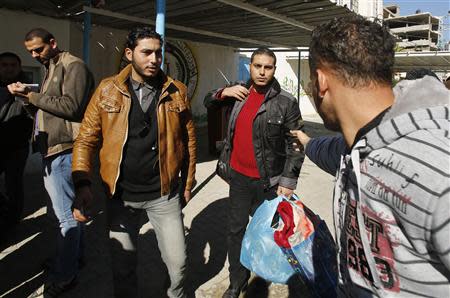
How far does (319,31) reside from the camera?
1.18 m

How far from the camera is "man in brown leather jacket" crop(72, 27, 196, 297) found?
7.63 feet

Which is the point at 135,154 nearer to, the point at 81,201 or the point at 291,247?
the point at 81,201

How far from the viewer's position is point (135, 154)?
238 cm

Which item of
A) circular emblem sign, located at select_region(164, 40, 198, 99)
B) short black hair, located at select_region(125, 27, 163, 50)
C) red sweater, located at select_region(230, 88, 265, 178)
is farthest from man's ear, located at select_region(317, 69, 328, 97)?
circular emblem sign, located at select_region(164, 40, 198, 99)

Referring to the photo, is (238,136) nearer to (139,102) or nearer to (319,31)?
(139,102)

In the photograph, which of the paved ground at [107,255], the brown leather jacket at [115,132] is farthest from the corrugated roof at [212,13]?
the brown leather jacket at [115,132]

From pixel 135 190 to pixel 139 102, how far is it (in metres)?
0.60

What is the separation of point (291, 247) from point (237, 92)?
1429mm

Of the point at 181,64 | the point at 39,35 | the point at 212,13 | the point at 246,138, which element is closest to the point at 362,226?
the point at 246,138

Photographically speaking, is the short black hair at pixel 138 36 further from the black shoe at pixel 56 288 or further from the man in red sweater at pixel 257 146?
the black shoe at pixel 56 288

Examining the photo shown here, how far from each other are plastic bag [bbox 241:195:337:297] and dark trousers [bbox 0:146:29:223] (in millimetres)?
2969

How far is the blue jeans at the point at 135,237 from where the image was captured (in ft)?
8.04

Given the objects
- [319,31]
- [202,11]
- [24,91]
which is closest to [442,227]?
[319,31]

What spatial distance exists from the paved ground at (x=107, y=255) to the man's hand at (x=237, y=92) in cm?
164
